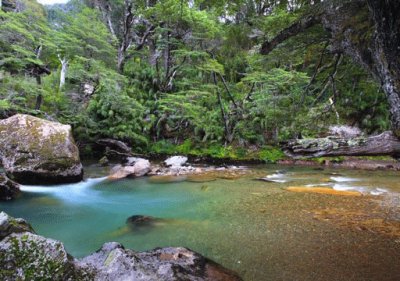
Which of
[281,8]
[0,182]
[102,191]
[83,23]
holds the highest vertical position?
[83,23]

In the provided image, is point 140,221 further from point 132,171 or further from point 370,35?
point 132,171

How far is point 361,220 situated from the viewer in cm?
582

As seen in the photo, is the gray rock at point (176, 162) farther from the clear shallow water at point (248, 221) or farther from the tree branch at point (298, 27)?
the tree branch at point (298, 27)

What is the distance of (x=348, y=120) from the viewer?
16.9m

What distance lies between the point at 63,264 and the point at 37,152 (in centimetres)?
766

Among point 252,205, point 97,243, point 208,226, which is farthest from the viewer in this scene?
point 252,205

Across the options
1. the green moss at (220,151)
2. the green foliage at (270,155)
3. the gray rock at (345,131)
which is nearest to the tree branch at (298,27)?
the green moss at (220,151)

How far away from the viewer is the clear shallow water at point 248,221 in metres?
4.12

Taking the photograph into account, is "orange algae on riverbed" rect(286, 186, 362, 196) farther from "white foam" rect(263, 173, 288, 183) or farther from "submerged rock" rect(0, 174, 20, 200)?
"submerged rock" rect(0, 174, 20, 200)

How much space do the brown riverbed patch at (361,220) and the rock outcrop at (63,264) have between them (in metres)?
3.28

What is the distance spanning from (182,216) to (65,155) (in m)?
5.31

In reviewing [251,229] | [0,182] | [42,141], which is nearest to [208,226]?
[251,229]

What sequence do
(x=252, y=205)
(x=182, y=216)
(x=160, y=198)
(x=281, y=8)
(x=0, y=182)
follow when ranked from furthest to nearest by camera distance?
(x=160, y=198)
(x=0, y=182)
(x=252, y=205)
(x=182, y=216)
(x=281, y=8)

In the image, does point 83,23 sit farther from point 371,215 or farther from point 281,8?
point 371,215
